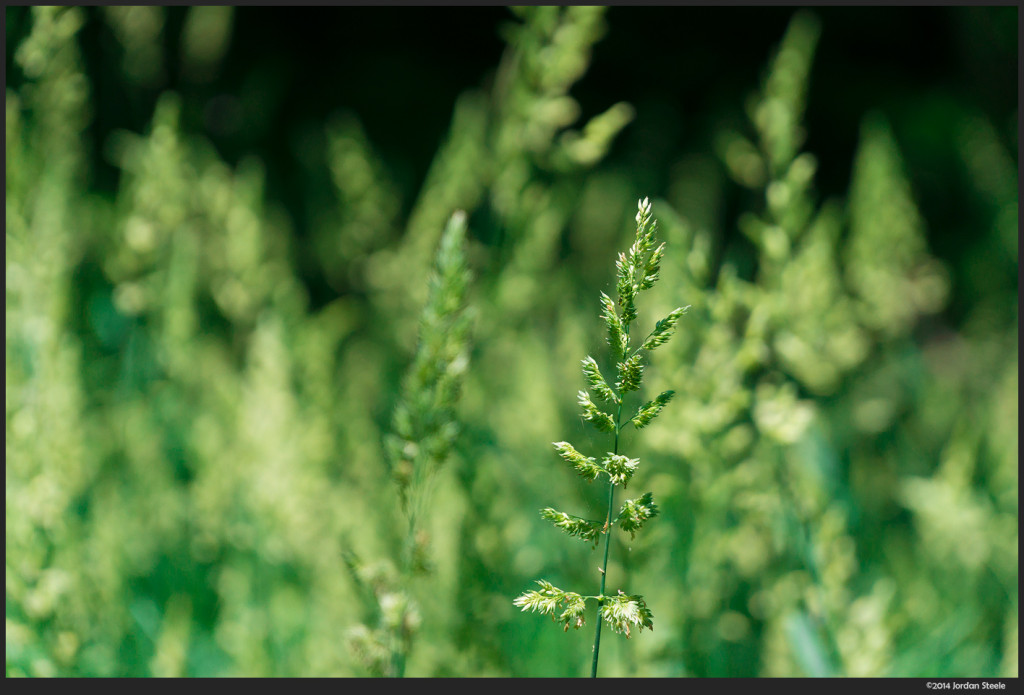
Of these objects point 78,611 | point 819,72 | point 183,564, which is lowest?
point 78,611

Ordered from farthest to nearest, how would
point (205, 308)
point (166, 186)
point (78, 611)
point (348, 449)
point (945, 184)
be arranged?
point (945, 184), point (205, 308), point (348, 449), point (166, 186), point (78, 611)

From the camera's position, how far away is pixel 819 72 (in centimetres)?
461

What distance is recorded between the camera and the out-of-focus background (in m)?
0.88

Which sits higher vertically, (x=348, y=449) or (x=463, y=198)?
(x=463, y=198)

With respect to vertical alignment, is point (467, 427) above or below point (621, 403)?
above

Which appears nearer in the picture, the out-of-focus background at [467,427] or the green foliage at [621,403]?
the green foliage at [621,403]

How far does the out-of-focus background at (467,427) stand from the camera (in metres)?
0.88

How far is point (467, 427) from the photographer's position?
1.07 metres

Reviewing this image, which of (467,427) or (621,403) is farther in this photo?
(467,427)

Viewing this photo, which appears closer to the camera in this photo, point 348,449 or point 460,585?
point 460,585

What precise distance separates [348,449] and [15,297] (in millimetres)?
738

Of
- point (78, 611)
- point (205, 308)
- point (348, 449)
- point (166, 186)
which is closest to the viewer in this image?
point (78, 611)

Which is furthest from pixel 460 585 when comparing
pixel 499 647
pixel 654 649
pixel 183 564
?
pixel 183 564

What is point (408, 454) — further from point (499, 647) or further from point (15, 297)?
point (15, 297)
